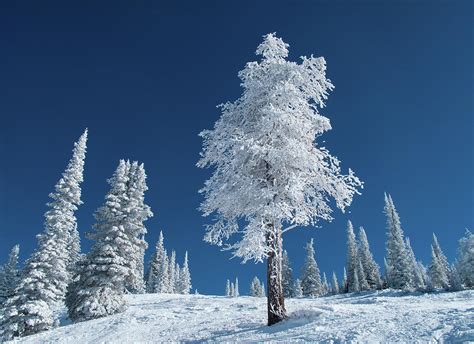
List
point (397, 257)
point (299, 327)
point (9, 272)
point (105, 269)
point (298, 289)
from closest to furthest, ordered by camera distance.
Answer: point (299, 327) → point (105, 269) → point (9, 272) → point (397, 257) → point (298, 289)

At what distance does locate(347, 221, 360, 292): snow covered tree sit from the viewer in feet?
223

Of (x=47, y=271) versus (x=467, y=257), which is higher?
(x=467, y=257)

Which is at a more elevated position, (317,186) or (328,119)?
Answer: (328,119)

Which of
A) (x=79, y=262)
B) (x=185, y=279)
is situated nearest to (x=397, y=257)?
(x=79, y=262)

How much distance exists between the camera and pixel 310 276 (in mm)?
70625

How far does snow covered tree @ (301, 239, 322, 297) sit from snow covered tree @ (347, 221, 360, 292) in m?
5.94

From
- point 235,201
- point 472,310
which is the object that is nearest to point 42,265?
point 235,201

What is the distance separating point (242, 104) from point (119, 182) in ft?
66.1

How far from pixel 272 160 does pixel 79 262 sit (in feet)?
76.7

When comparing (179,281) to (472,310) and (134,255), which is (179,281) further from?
(472,310)

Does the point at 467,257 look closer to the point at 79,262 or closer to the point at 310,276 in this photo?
the point at 310,276

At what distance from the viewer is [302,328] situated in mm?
12258

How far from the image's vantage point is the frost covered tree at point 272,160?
48.9ft

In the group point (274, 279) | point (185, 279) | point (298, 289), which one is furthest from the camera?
point (185, 279)
